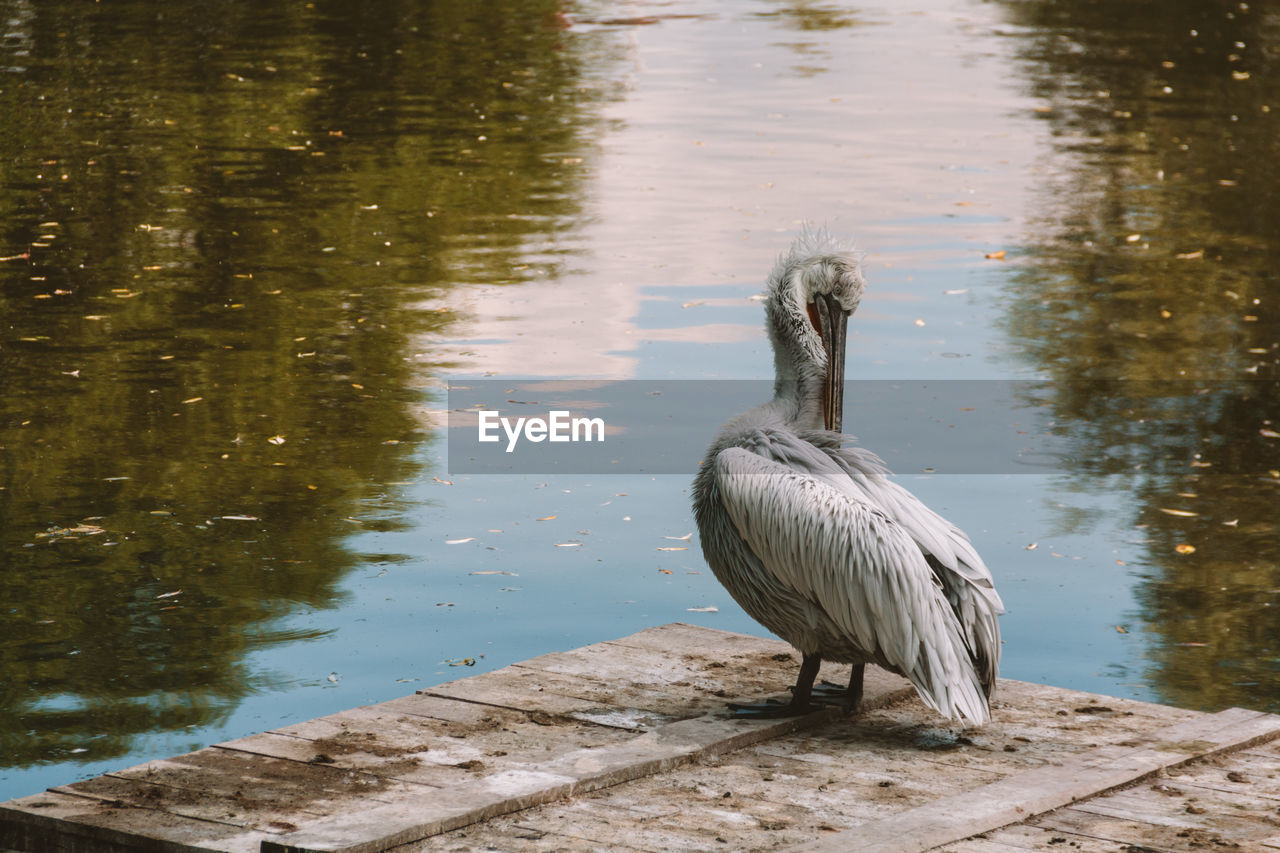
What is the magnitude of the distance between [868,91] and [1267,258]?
8.74 m

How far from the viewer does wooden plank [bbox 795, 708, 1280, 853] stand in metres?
4.75

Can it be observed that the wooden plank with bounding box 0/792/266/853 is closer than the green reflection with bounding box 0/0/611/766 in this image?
Yes

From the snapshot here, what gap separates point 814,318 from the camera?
6.21 m

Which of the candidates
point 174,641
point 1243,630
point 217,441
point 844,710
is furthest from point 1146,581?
point 217,441

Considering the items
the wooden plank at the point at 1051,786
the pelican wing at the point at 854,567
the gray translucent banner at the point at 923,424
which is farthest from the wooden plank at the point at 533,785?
the gray translucent banner at the point at 923,424

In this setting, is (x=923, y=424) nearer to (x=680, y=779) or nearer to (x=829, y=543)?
(x=829, y=543)

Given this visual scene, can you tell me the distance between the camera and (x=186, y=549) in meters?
Result: 8.12

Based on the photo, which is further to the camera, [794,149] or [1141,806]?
[794,149]

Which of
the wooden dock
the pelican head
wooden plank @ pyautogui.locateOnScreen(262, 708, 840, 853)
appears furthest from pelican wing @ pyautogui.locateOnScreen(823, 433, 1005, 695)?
wooden plank @ pyautogui.locateOnScreen(262, 708, 840, 853)

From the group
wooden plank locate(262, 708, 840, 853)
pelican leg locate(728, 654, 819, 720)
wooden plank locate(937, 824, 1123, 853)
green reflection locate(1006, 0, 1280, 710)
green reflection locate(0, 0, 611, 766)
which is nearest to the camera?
wooden plank locate(262, 708, 840, 853)

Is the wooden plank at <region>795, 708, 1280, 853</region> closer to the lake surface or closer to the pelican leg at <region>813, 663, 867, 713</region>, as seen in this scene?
the pelican leg at <region>813, 663, 867, 713</region>

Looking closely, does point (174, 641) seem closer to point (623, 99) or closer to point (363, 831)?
point (363, 831)

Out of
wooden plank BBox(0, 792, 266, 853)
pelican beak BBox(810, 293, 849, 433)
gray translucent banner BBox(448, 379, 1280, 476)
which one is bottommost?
wooden plank BBox(0, 792, 266, 853)

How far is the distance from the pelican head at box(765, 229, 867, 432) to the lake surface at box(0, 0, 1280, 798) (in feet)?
5.30
